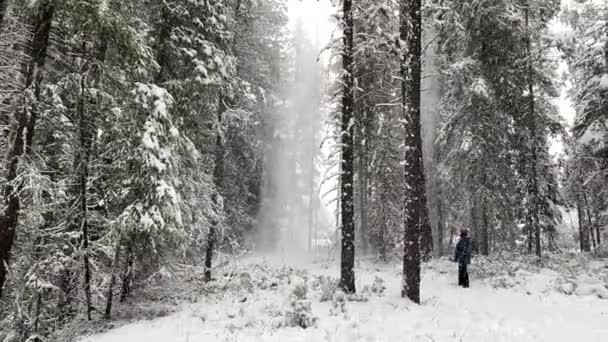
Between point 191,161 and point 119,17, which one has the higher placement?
point 119,17

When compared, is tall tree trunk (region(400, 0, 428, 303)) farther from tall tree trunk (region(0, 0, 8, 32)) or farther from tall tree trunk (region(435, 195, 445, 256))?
tall tree trunk (region(435, 195, 445, 256))

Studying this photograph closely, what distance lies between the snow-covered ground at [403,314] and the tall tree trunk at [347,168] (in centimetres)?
71

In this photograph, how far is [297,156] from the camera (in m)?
39.9

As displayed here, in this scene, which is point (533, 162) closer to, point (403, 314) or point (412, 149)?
point (412, 149)

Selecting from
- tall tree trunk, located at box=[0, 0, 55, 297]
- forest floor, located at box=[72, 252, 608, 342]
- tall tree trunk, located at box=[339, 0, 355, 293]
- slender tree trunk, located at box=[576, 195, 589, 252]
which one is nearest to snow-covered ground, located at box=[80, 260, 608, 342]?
forest floor, located at box=[72, 252, 608, 342]

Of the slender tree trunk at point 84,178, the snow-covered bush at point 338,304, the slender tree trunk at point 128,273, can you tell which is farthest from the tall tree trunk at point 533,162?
the slender tree trunk at point 84,178

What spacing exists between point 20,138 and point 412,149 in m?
8.63

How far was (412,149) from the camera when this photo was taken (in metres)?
10.3

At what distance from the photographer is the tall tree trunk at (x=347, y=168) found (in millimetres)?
10695

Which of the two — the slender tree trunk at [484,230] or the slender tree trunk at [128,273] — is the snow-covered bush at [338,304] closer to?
the slender tree trunk at [128,273]

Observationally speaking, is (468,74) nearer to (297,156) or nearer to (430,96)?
(430,96)

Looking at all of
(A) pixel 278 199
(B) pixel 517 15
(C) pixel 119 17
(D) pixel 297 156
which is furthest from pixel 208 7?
(D) pixel 297 156

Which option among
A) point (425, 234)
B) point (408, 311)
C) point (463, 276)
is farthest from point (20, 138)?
point (425, 234)

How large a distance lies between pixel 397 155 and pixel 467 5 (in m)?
6.78
